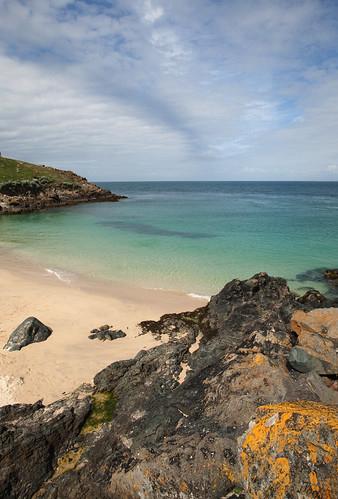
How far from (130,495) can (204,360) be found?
5.54m

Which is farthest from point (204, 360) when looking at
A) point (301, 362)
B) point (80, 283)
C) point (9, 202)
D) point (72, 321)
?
point (9, 202)

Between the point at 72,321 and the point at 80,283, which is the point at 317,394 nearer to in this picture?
the point at 72,321

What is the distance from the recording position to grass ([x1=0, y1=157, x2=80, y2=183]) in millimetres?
77750

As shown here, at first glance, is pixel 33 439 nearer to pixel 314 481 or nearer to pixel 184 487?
pixel 184 487

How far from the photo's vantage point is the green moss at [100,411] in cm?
870

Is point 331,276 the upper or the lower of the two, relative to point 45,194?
lower

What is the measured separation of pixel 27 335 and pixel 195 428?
384 inches

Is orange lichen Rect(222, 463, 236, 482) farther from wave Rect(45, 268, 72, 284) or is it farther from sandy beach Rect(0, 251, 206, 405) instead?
wave Rect(45, 268, 72, 284)

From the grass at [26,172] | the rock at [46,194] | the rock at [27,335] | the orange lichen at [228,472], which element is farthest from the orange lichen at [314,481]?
the grass at [26,172]

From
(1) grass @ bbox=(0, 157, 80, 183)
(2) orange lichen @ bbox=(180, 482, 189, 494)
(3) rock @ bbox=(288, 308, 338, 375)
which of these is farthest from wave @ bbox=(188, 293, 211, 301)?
(1) grass @ bbox=(0, 157, 80, 183)

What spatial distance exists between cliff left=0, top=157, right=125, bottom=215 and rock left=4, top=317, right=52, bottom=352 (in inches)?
2216

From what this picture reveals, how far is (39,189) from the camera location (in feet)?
258

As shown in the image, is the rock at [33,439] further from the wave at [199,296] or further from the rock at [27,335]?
the wave at [199,296]

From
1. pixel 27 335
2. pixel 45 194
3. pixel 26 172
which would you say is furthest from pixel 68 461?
pixel 26 172
